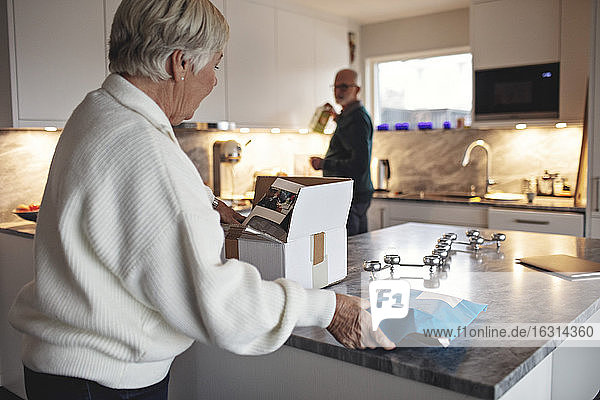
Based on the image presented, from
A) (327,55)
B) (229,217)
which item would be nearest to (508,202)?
(327,55)

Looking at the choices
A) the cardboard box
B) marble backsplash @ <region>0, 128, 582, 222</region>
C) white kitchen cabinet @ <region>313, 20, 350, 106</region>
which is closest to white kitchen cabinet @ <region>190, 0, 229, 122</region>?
marble backsplash @ <region>0, 128, 582, 222</region>

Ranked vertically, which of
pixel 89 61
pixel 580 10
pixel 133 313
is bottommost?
pixel 133 313

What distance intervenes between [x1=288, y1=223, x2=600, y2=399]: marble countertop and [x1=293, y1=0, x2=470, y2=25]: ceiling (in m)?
2.41

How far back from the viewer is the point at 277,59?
414 cm

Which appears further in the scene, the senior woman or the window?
the window

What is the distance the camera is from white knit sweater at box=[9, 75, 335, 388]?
0.90m

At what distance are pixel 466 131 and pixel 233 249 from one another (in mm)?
3495

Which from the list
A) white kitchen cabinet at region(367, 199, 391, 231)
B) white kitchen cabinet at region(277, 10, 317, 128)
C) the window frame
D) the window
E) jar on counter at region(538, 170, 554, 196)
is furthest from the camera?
the window frame

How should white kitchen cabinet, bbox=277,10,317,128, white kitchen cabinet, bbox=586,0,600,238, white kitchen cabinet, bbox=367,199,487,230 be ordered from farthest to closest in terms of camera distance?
white kitchen cabinet, bbox=277,10,317,128
white kitchen cabinet, bbox=367,199,487,230
white kitchen cabinet, bbox=586,0,600,238

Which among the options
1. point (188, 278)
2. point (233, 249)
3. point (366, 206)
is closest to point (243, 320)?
point (188, 278)

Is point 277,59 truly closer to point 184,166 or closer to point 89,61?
point 89,61

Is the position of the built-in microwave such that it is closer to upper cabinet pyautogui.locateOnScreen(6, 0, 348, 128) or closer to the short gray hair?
upper cabinet pyautogui.locateOnScreen(6, 0, 348, 128)

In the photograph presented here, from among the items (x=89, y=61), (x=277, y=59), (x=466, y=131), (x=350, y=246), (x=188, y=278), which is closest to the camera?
(x=188, y=278)

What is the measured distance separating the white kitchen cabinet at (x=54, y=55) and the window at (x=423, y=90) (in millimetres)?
2781
